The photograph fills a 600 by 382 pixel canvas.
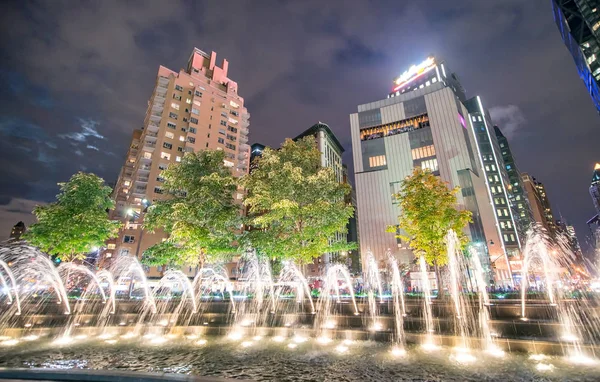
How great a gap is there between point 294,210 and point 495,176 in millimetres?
78405

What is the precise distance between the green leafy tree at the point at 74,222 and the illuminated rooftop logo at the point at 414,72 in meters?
84.4

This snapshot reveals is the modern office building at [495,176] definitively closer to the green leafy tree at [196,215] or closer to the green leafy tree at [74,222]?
the green leafy tree at [196,215]

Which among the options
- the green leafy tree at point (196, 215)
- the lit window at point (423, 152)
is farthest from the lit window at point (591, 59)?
the green leafy tree at point (196, 215)

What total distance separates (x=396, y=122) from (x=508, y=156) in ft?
230

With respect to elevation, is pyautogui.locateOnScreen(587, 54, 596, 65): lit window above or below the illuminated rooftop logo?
below

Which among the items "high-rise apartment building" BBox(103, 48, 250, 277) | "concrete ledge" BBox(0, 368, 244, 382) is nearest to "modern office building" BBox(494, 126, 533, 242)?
"high-rise apartment building" BBox(103, 48, 250, 277)

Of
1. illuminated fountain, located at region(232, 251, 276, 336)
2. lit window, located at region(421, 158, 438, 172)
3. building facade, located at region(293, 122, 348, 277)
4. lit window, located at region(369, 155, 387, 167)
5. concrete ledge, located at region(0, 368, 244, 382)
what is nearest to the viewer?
concrete ledge, located at region(0, 368, 244, 382)

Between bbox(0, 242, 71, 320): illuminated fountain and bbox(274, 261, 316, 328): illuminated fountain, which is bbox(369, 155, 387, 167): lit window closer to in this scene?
bbox(274, 261, 316, 328): illuminated fountain

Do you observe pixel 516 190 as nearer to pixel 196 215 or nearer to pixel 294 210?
pixel 294 210

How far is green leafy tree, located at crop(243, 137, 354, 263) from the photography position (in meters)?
20.0

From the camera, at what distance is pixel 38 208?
2186 cm

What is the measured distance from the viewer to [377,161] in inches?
2186

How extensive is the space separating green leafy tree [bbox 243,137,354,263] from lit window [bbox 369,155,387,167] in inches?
1413

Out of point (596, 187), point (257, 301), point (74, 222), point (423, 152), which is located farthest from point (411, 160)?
point (596, 187)
